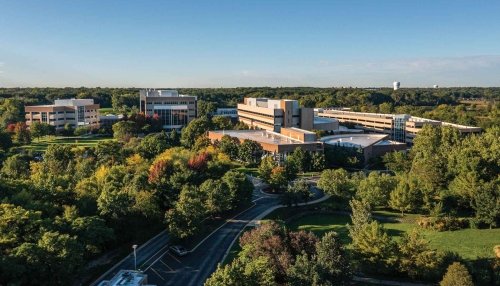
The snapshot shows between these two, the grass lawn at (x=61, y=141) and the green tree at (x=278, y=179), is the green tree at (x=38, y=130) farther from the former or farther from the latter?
the green tree at (x=278, y=179)

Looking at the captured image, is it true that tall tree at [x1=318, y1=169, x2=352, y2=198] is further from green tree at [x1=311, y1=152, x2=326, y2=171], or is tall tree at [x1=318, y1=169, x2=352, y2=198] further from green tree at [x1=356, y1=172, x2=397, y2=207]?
green tree at [x1=311, y1=152, x2=326, y2=171]

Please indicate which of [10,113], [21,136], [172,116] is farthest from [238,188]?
[10,113]

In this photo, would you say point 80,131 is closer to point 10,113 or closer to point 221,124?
point 10,113

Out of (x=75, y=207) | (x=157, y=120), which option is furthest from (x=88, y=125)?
(x=75, y=207)

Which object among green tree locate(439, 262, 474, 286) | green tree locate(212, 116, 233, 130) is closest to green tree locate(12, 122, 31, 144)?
green tree locate(212, 116, 233, 130)

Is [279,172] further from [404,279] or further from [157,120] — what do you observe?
[157,120]
